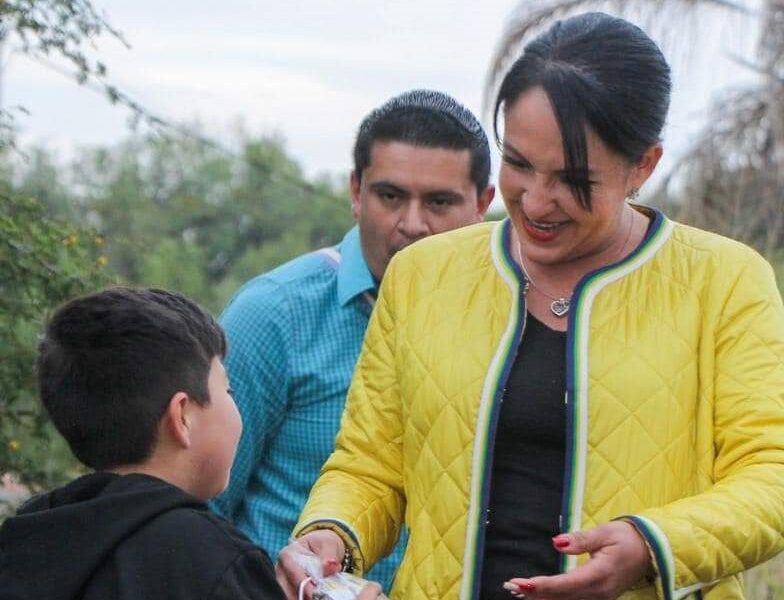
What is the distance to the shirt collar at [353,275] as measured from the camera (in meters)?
4.18

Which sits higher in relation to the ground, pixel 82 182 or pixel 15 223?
pixel 15 223

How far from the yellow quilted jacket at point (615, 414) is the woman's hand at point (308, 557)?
0.04 m

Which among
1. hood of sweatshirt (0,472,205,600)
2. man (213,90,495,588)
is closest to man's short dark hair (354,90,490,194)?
man (213,90,495,588)

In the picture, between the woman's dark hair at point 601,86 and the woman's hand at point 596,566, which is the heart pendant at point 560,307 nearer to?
the woman's dark hair at point 601,86

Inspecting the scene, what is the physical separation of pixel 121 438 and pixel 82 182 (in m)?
12.4

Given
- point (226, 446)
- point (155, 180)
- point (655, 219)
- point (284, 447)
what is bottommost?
point (155, 180)

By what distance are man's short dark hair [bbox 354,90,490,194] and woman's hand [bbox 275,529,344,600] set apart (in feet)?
4.74

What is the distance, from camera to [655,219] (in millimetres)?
3338

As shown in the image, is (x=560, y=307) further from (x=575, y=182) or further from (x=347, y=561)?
(x=347, y=561)

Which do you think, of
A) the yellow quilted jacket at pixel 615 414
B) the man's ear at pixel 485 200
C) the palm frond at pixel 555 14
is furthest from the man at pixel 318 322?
the palm frond at pixel 555 14

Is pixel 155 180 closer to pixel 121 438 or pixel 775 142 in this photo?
pixel 775 142

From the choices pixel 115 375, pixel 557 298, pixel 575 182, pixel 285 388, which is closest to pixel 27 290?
pixel 285 388

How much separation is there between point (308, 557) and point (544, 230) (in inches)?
30.9

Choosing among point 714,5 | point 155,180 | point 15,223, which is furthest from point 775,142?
point 155,180
